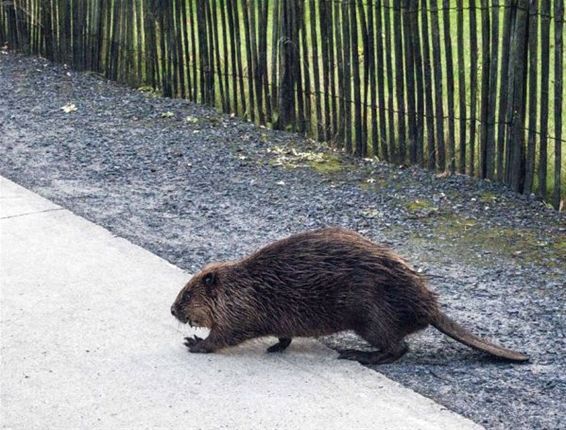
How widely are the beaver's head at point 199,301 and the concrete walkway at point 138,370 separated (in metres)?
0.15

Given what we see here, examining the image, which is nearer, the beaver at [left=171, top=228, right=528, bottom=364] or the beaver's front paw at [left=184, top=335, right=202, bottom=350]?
the beaver at [left=171, top=228, right=528, bottom=364]

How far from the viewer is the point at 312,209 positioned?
7.76 m

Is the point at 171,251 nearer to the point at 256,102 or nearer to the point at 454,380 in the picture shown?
the point at 454,380

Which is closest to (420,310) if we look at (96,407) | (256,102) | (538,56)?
(96,407)

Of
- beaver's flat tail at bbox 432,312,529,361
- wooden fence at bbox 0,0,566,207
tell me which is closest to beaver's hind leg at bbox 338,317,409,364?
beaver's flat tail at bbox 432,312,529,361

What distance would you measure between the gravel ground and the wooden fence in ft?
0.62

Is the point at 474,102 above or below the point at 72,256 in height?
above

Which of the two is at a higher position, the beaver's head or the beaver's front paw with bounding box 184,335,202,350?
the beaver's head

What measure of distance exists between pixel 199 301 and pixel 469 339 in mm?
1327

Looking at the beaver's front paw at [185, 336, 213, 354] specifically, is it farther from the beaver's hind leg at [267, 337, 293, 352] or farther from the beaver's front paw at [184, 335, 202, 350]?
the beaver's hind leg at [267, 337, 293, 352]

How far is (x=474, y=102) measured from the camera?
8016 millimetres

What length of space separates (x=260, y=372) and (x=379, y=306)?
63 centimetres

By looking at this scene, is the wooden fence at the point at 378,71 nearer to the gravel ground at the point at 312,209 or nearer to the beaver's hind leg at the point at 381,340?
the gravel ground at the point at 312,209

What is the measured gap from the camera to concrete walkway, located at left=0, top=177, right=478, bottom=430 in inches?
197
